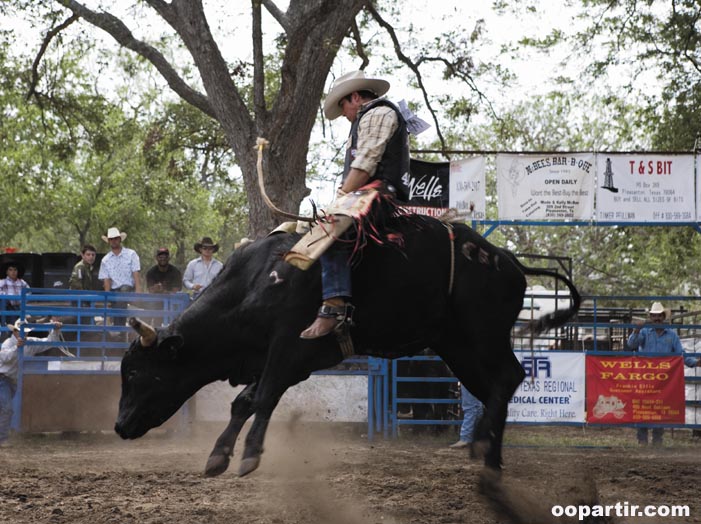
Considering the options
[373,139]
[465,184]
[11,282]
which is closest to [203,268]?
[11,282]

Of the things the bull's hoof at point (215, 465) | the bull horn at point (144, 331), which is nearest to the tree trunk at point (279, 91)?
the bull horn at point (144, 331)

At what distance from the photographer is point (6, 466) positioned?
8.05 metres

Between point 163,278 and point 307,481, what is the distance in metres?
6.38

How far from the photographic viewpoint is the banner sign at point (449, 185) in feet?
38.1

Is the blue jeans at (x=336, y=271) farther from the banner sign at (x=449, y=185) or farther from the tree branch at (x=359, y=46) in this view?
the tree branch at (x=359, y=46)

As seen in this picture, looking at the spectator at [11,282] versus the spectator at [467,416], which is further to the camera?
the spectator at [11,282]

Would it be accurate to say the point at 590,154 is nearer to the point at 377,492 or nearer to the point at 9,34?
the point at 377,492

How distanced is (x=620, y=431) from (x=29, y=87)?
1207 cm

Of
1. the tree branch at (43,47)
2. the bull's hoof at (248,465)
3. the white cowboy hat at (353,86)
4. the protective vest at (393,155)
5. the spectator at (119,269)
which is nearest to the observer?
the bull's hoof at (248,465)

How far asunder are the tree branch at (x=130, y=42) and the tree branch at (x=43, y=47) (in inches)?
49.6

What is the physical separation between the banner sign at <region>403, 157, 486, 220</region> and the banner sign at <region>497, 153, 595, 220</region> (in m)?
0.30

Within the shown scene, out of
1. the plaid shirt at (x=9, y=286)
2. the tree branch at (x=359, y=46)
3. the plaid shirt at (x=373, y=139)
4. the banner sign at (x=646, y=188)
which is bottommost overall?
the plaid shirt at (x=9, y=286)

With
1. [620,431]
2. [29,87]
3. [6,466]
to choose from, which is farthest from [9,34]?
[620,431]

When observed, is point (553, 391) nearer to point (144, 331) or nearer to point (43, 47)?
point (144, 331)
